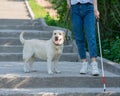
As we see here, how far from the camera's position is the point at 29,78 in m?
8.56

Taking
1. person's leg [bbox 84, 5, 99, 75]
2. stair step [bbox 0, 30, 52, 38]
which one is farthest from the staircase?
stair step [bbox 0, 30, 52, 38]

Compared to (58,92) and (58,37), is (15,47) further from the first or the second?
(58,92)

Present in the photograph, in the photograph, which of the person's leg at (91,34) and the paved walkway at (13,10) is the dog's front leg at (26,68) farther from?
the paved walkway at (13,10)

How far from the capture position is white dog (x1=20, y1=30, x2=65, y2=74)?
8.75m

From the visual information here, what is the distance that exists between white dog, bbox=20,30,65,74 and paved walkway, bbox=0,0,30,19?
10.5 meters

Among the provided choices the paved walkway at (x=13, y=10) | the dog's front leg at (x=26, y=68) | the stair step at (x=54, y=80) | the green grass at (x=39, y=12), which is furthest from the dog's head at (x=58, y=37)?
the green grass at (x=39, y=12)

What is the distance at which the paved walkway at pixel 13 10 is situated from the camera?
20406 mm

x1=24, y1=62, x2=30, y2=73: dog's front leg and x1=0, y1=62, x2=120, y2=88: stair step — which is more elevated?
x1=24, y1=62, x2=30, y2=73: dog's front leg

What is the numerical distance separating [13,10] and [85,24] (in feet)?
47.2

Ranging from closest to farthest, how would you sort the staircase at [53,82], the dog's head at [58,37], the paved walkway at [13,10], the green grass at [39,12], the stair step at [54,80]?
the staircase at [53,82]
the stair step at [54,80]
the dog's head at [58,37]
the paved walkway at [13,10]
the green grass at [39,12]

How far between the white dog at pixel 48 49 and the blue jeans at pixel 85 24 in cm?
34

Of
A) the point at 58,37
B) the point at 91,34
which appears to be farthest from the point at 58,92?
the point at 91,34

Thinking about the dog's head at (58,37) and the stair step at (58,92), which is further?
the dog's head at (58,37)

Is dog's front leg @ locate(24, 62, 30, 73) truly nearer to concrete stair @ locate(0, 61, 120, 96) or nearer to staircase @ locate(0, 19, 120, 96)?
staircase @ locate(0, 19, 120, 96)
